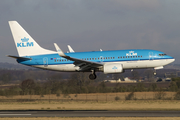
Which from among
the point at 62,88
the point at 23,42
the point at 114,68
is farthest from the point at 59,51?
the point at 62,88

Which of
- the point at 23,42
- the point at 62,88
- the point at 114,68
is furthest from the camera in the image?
the point at 62,88

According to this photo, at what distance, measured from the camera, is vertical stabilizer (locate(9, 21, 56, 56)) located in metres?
46.1

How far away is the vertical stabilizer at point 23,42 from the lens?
4606 centimetres

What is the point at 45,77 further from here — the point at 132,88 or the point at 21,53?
the point at 21,53

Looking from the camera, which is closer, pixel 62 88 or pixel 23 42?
pixel 23 42

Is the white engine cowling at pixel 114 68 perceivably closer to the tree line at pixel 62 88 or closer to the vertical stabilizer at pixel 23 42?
the vertical stabilizer at pixel 23 42

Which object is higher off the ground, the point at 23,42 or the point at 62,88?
the point at 23,42

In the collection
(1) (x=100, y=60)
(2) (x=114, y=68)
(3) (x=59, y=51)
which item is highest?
(3) (x=59, y=51)

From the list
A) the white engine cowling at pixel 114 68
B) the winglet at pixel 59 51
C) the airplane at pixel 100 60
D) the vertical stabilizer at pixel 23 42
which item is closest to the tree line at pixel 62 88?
the vertical stabilizer at pixel 23 42

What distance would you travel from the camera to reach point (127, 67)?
139 ft

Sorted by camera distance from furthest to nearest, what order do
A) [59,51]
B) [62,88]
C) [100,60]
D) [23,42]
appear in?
[62,88] → [23,42] → [100,60] → [59,51]

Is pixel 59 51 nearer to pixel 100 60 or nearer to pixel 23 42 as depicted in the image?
pixel 100 60

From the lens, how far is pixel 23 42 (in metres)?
47.1

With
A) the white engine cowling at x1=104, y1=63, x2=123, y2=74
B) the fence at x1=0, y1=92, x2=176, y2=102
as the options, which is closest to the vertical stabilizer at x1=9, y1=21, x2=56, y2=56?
the white engine cowling at x1=104, y1=63, x2=123, y2=74
